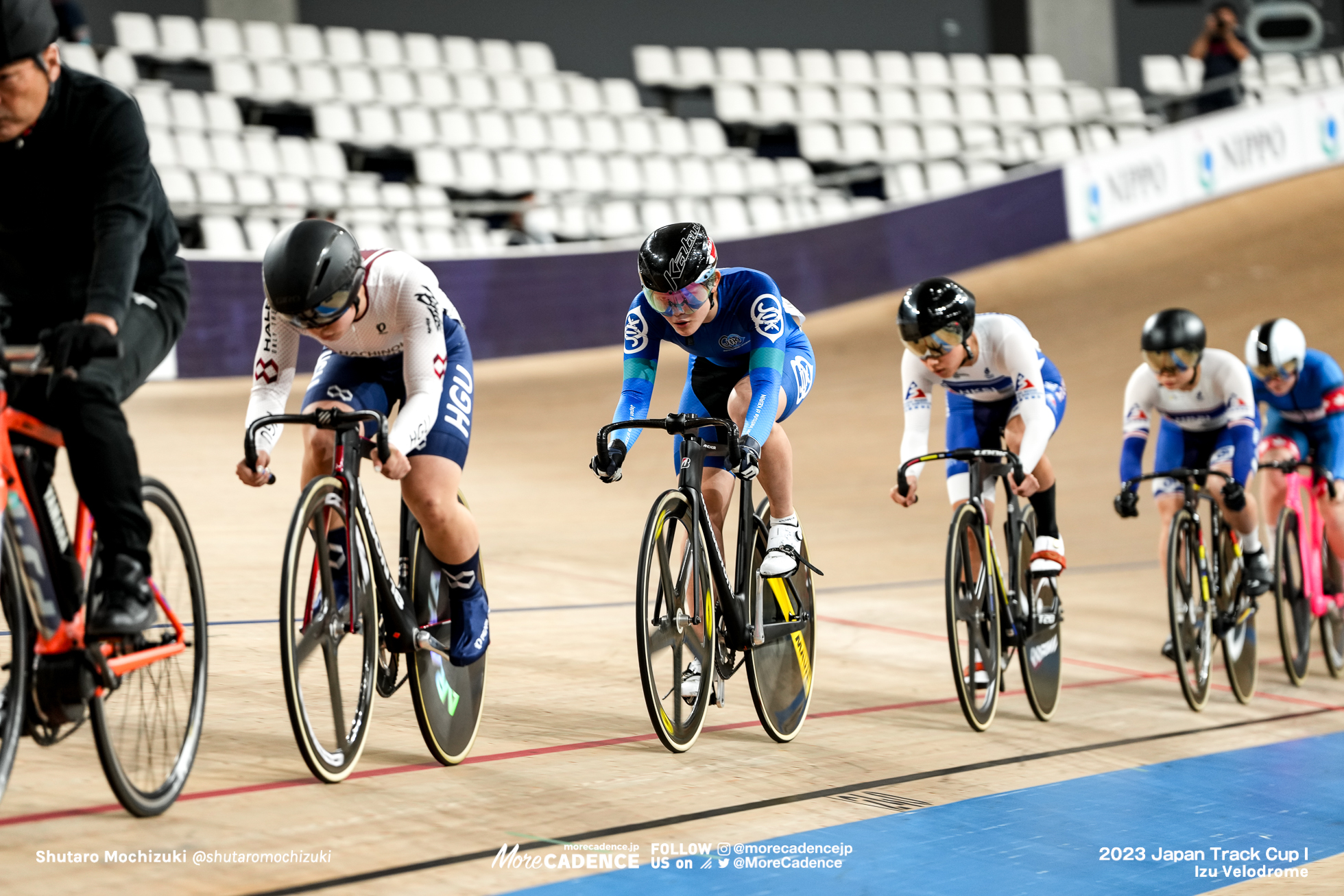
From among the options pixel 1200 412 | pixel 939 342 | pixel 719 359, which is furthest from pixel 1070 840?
pixel 1200 412

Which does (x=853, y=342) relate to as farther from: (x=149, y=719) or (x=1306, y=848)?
(x=149, y=719)

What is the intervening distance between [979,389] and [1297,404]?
2077 millimetres

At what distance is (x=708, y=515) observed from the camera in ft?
12.0

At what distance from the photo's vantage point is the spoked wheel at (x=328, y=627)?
2.70m

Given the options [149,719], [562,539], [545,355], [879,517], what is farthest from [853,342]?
[149,719]

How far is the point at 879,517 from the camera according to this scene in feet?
25.8

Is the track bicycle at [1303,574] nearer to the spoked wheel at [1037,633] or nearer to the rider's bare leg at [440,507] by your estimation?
the spoked wheel at [1037,633]

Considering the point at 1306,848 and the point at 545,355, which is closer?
the point at 1306,848

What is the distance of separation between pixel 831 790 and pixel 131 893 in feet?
5.40

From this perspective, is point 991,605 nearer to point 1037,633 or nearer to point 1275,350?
point 1037,633

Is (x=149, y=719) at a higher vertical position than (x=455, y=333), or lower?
lower

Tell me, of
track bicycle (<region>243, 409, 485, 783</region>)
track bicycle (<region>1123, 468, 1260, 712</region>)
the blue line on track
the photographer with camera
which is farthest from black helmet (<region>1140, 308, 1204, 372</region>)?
the photographer with camera

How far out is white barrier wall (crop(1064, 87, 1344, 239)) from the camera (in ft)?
50.4

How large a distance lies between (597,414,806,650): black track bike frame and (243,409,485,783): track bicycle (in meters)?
0.65
